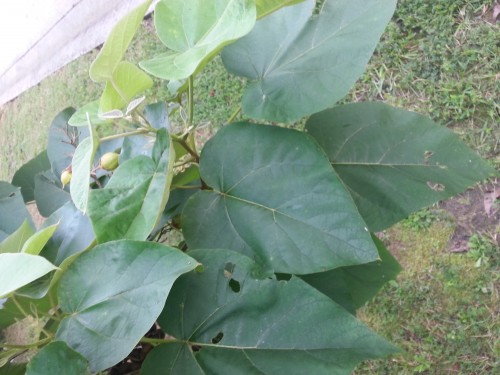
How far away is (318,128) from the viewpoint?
0.87m

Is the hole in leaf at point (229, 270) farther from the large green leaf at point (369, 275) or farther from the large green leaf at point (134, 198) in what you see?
the large green leaf at point (369, 275)

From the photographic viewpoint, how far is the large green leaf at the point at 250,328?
665mm

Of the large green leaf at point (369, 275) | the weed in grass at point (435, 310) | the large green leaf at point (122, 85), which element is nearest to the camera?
the large green leaf at point (122, 85)

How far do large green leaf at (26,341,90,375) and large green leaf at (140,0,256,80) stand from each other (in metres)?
0.38

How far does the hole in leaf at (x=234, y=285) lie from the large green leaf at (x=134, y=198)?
16cm

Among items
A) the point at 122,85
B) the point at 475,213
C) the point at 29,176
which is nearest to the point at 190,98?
the point at 122,85

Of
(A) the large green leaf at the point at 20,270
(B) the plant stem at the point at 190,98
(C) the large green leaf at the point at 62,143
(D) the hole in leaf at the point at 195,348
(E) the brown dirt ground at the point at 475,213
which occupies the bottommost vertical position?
(E) the brown dirt ground at the point at 475,213

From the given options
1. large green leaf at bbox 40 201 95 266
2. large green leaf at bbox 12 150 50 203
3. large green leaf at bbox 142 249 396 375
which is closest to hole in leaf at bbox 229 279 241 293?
large green leaf at bbox 142 249 396 375

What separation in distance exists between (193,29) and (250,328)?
1.39 ft

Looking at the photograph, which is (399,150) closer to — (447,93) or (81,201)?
(81,201)

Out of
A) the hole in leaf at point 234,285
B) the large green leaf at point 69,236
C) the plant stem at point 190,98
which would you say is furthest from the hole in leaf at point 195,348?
the plant stem at point 190,98

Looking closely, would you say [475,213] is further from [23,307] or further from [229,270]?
[23,307]

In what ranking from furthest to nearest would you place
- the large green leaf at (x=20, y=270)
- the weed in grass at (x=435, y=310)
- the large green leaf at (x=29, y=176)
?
1. the weed in grass at (x=435, y=310)
2. the large green leaf at (x=29, y=176)
3. the large green leaf at (x=20, y=270)

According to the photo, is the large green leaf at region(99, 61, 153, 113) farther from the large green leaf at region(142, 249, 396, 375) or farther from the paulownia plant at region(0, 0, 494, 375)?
the large green leaf at region(142, 249, 396, 375)
